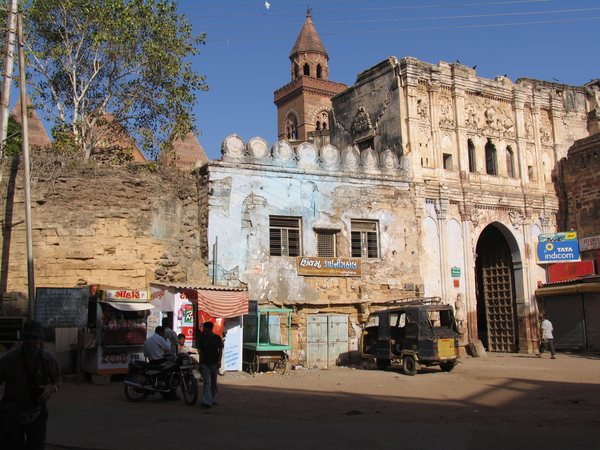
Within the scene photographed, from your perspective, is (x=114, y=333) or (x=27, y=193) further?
(x=27, y=193)

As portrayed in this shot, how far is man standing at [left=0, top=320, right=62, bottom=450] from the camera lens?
4.88 meters

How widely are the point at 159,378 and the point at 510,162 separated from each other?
17.1 m

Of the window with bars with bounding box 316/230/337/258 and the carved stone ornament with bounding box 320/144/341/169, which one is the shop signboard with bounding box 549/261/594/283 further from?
the carved stone ornament with bounding box 320/144/341/169

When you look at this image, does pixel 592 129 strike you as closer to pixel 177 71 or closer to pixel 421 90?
pixel 421 90

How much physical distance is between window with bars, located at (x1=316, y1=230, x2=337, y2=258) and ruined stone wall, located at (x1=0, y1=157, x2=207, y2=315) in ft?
11.9

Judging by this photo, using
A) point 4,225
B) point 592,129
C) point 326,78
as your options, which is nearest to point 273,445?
point 4,225

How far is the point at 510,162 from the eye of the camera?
22.5 metres

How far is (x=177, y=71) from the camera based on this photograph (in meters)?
18.6

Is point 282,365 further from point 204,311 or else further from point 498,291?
point 498,291

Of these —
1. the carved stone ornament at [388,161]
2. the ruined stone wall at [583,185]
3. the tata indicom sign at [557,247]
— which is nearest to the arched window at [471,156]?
Answer: the tata indicom sign at [557,247]

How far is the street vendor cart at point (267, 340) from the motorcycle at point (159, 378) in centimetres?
460

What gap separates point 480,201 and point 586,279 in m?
4.40

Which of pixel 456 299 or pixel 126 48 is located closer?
pixel 126 48

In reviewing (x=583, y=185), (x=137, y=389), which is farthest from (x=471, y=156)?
(x=137, y=389)
